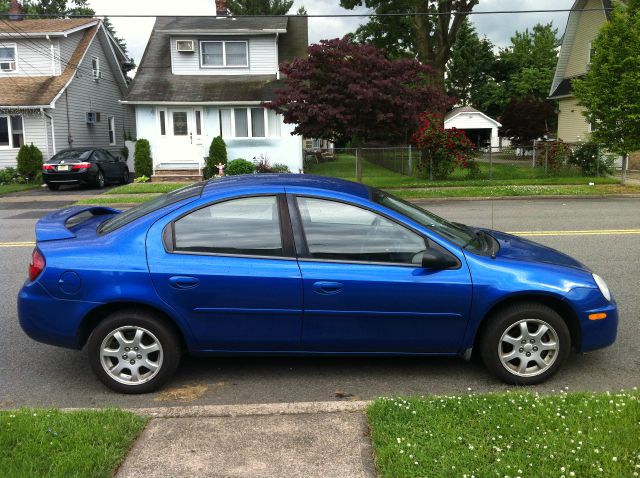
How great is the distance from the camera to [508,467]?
3023 millimetres

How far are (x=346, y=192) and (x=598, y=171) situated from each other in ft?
66.3

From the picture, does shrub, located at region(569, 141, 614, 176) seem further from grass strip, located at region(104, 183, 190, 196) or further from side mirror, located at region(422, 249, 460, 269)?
side mirror, located at region(422, 249, 460, 269)

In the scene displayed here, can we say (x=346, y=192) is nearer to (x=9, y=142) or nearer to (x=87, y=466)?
(x=87, y=466)

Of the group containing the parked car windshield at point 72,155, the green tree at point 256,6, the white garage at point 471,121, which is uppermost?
the green tree at point 256,6

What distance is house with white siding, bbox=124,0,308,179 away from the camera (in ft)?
78.9

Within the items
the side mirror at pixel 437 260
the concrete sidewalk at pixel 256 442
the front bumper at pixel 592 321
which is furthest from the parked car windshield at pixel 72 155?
the front bumper at pixel 592 321

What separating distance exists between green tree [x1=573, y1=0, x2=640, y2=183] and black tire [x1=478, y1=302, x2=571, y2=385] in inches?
616

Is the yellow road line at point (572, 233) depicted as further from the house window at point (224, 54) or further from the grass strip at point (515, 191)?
the house window at point (224, 54)

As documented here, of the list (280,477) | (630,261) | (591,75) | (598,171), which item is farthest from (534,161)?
(280,477)

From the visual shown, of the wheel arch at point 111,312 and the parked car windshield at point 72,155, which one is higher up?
the parked car windshield at point 72,155

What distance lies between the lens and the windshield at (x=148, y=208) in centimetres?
459

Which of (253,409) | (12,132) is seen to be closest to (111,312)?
(253,409)

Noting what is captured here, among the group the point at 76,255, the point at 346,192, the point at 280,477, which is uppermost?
the point at 346,192

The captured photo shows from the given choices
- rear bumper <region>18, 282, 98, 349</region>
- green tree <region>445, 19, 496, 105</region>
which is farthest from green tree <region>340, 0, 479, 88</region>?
rear bumper <region>18, 282, 98, 349</region>
